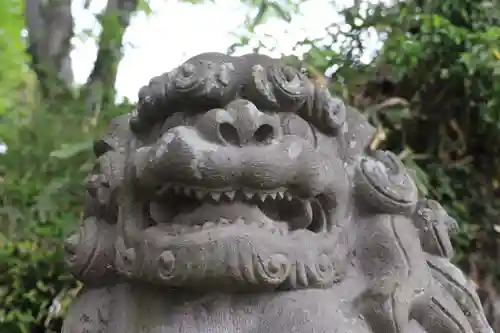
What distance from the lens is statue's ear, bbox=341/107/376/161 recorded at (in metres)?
0.80

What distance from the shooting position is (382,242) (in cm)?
75

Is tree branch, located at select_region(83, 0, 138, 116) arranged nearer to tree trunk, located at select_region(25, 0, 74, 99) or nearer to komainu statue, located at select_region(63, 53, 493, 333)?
tree trunk, located at select_region(25, 0, 74, 99)

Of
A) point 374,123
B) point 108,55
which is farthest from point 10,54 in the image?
point 374,123

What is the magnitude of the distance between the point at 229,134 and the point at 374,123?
958 millimetres

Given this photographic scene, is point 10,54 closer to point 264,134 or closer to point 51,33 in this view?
point 51,33

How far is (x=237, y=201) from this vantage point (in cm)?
71

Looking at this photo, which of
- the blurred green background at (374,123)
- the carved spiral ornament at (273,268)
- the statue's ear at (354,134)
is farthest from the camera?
the blurred green background at (374,123)

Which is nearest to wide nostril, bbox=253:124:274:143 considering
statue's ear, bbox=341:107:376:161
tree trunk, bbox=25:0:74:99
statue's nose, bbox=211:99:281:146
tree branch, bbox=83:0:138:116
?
statue's nose, bbox=211:99:281:146

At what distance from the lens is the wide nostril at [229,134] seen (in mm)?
699

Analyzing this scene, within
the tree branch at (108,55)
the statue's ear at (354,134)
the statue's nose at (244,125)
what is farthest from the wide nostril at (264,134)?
the tree branch at (108,55)

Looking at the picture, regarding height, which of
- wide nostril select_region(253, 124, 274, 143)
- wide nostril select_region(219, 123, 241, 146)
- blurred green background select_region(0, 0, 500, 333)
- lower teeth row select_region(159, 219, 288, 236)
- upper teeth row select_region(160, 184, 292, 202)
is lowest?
blurred green background select_region(0, 0, 500, 333)

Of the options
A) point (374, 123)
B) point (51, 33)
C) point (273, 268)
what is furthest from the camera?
point (51, 33)

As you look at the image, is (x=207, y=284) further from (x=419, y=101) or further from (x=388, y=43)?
(x=419, y=101)

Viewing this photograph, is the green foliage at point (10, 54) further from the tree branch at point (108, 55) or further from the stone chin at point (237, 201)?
the stone chin at point (237, 201)
